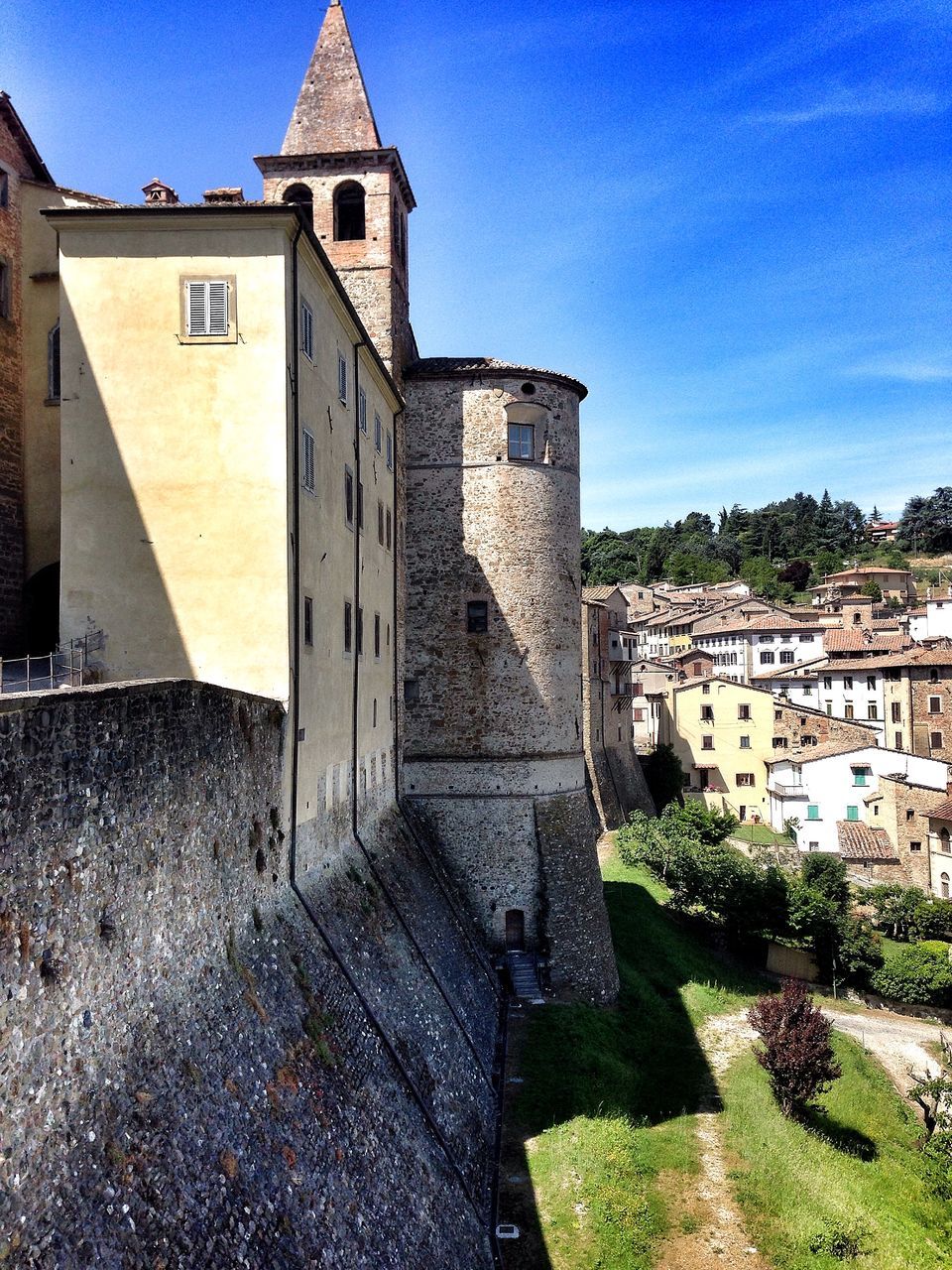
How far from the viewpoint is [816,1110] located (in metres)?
23.1

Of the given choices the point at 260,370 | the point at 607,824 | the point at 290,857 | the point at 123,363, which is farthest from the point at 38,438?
the point at 607,824

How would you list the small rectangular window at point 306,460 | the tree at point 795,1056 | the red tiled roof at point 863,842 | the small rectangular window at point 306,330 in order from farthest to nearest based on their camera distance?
the red tiled roof at point 863,842
the tree at point 795,1056
the small rectangular window at point 306,330
the small rectangular window at point 306,460

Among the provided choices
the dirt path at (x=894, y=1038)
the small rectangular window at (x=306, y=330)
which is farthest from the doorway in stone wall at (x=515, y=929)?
the small rectangular window at (x=306, y=330)

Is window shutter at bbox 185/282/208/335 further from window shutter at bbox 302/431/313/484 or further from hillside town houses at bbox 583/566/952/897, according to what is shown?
hillside town houses at bbox 583/566/952/897

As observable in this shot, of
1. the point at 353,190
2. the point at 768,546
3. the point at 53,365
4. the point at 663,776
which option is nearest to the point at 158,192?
the point at 53,365

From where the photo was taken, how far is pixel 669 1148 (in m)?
19.7

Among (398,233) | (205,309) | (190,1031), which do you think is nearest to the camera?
(190,1031)

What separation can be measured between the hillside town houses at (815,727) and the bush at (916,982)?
42.5 ft

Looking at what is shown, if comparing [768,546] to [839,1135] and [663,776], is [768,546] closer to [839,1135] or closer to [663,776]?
[663,776]

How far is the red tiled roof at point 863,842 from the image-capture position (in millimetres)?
48062

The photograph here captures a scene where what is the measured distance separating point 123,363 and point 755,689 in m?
51.7

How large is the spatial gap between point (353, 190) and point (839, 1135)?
28669 mm

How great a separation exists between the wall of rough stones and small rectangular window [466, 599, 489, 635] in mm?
11869

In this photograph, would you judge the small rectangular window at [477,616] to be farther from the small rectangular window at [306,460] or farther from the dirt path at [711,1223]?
the dirt path at [711,1223]
